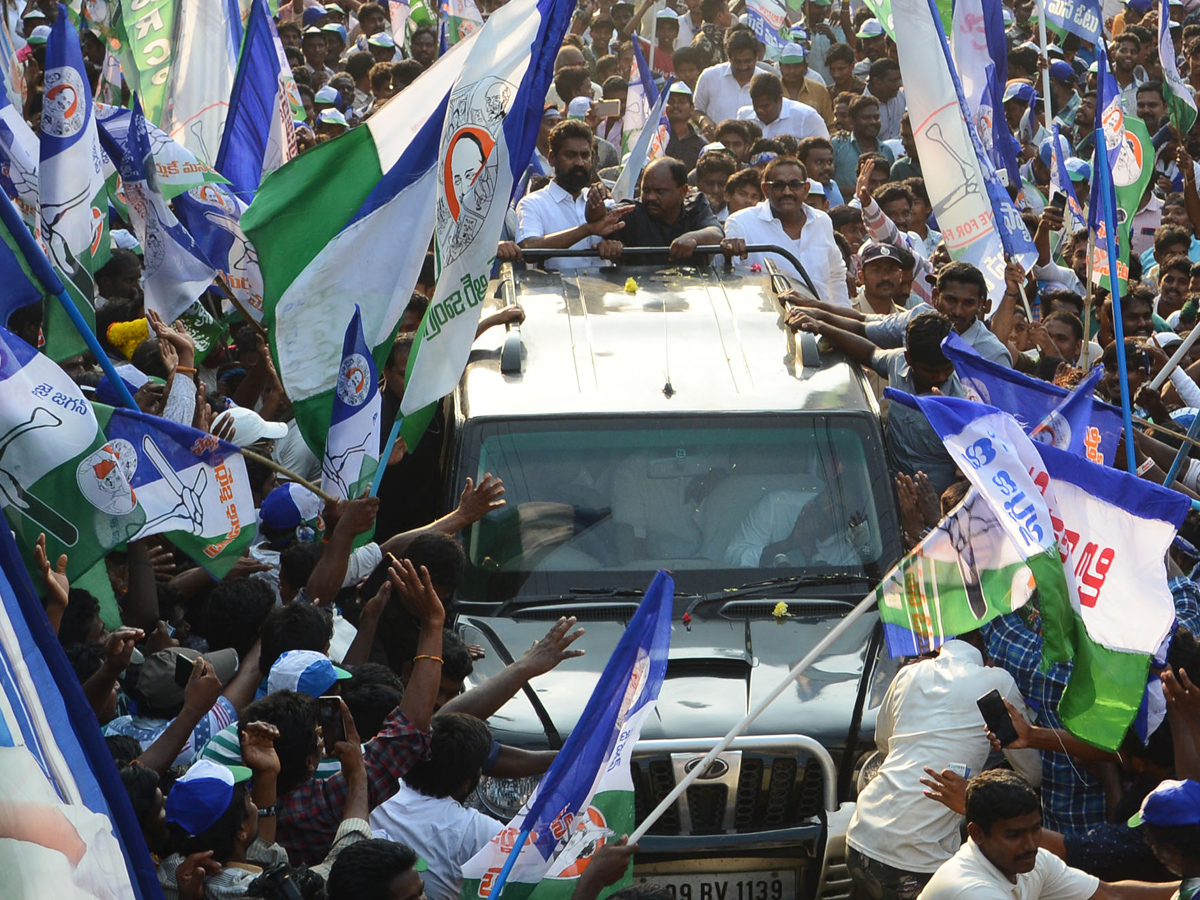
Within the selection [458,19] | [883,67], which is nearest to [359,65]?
[458,19]

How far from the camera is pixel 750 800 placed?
211 inches

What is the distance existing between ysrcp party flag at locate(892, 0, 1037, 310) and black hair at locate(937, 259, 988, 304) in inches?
17.0

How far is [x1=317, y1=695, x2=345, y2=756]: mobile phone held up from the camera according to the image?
4766mm

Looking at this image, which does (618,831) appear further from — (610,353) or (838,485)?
(610,353)

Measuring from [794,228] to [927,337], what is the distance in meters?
2.67

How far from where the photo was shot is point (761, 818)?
17.6 feet

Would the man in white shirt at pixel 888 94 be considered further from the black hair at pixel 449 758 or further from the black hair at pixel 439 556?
the black hair at pixel 449 758

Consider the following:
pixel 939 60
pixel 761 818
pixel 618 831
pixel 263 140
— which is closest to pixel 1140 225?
pixel 939 60

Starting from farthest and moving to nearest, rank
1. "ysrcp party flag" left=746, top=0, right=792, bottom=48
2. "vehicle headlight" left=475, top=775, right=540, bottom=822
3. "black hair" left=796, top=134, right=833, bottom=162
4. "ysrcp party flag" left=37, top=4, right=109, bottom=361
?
"ysrcp party flag" left=746, top=0, right=792, bottom=48 → "black hair" left=796, top=134, right=833, bottom=162 → "ysrcp party flag" left=37, top=4, right=109, bottom=361 → "vehicle headlight" left=475, top=775, right=540, bottom=822

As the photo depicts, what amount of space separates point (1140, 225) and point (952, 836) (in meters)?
8.94

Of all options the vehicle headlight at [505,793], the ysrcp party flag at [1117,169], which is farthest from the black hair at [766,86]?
the vehicle headlight at [505,793]

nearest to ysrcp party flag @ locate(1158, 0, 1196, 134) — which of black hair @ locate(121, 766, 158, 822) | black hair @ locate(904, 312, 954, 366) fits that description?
black hair @ locate(904, 312, 954, 366)

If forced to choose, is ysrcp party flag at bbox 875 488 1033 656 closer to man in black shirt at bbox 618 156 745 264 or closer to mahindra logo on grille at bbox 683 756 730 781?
mahindra logo on grille at bbox 683 756 730 781

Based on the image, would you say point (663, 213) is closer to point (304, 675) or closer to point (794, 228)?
point (794, 228)
